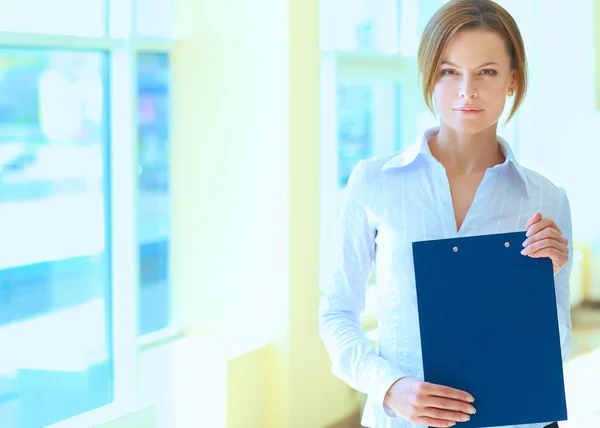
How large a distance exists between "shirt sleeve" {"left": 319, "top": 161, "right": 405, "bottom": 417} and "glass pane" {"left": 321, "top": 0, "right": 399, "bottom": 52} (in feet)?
9.73

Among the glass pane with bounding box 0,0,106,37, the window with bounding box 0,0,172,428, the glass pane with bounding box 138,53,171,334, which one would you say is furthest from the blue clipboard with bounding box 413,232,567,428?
the glass pane with bounding box 138,53,171,334

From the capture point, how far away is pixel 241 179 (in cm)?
349

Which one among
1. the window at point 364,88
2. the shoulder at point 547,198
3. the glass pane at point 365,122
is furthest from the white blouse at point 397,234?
the glass pane at point 365,122

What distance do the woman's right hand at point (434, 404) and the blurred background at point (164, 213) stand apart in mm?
1562

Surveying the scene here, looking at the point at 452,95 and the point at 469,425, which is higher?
the point at 452,95

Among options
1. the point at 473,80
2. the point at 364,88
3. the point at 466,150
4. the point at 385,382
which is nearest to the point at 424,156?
the point at 466,150

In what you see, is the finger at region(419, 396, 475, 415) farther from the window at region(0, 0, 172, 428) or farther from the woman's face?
the window at region(0, 0, 172, 428)

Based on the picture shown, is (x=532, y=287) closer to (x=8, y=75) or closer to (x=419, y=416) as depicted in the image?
(x=419, y=416)

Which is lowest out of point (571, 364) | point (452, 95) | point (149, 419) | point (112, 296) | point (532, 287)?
point (571, 364)

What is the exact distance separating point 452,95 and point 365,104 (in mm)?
3396

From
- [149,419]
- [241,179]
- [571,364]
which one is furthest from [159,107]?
[571,364]

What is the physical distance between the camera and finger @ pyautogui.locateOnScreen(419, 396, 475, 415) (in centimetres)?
145

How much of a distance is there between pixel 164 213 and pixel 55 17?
959 mm

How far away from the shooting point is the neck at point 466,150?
1.64 metres
